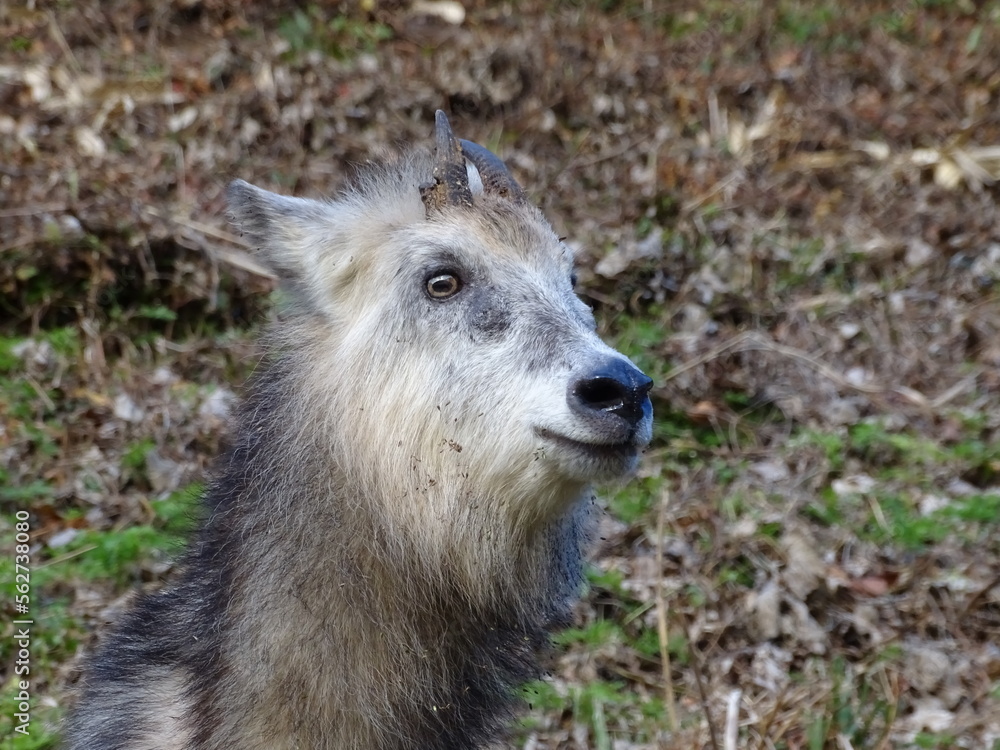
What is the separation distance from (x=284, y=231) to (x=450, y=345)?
728mm

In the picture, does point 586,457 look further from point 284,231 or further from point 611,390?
point 284,231

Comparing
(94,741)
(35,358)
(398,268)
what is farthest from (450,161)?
(35,358)

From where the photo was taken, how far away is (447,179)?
10.9 ft

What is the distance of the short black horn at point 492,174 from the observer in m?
3.48

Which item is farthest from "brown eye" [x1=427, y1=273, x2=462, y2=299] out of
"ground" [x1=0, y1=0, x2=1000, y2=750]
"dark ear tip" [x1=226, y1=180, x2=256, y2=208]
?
"ground" [x1=0, y1=0, x2=1000, y2=750]

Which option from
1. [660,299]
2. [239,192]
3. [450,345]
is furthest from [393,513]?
[660,299]

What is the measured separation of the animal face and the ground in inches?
39.2

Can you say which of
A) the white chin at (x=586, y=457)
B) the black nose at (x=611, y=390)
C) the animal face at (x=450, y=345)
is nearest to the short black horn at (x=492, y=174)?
the animal face at (x=450, y=345)

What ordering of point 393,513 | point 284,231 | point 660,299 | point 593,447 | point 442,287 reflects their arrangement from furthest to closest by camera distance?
1. point 660,299
2. point 284,231
3. point 442,287
4. point 393,513
5. point 593,447

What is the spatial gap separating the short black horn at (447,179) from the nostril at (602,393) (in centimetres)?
82

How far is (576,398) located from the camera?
9.14ft

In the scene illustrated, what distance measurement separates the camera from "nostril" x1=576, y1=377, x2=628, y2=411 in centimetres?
279

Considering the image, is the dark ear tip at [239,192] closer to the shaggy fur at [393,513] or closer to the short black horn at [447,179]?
the shaggy fur at [393,513]

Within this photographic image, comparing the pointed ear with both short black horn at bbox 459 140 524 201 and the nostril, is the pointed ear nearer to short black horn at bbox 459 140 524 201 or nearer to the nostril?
short black horn at bbox 459 140 524 201
